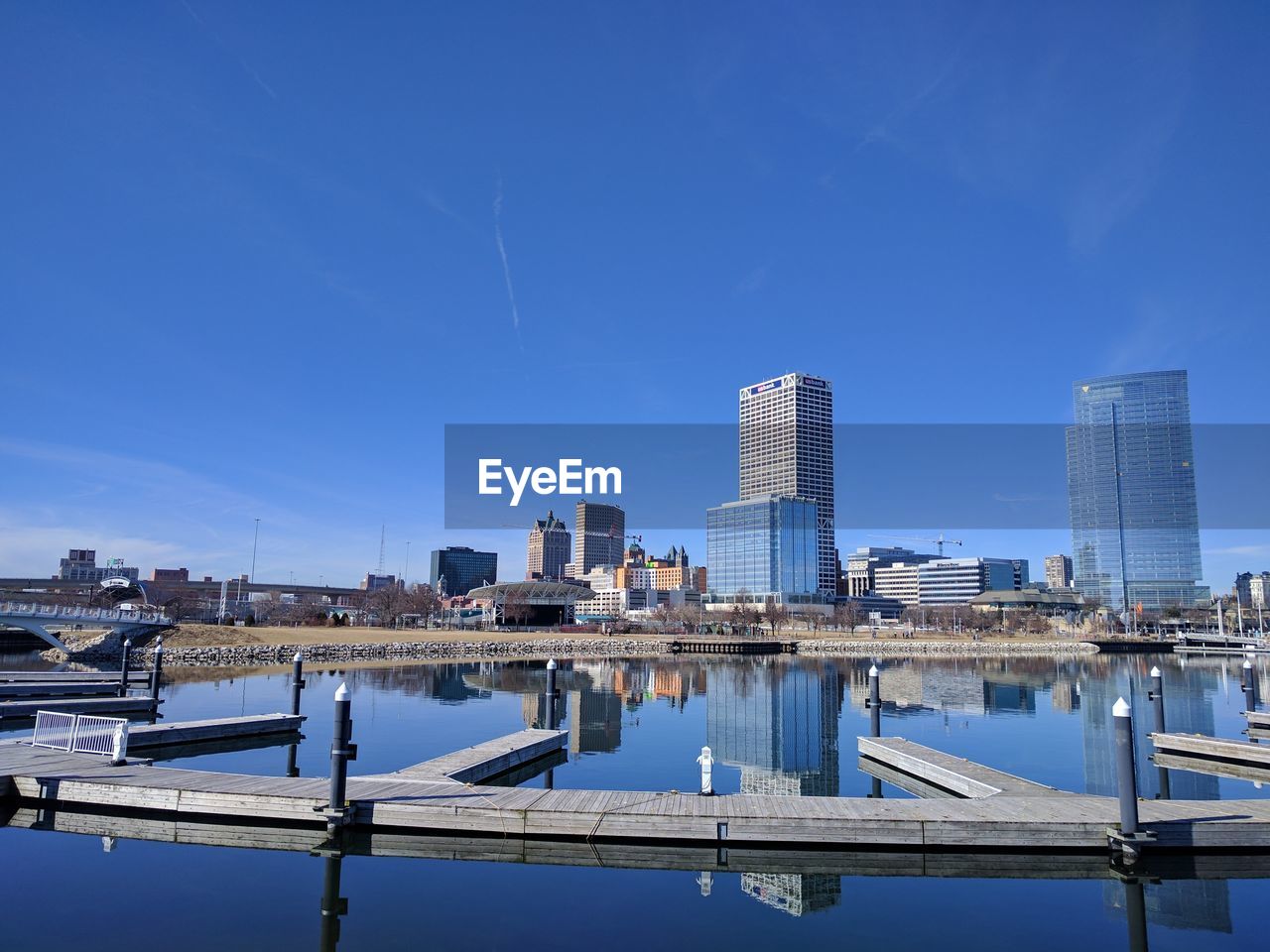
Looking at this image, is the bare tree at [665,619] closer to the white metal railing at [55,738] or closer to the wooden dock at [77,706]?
the wooden dock at [77,706]

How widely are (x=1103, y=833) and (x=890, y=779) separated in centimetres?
948

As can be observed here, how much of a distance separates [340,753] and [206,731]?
16.3 m

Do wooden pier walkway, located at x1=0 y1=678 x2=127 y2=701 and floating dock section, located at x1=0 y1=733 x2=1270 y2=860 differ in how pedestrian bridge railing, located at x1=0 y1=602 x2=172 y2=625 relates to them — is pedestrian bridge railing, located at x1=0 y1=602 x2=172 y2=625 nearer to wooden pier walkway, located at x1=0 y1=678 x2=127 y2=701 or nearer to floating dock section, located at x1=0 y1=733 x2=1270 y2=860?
wooden pier walkway, located at x1=0 y1=678 x2=127 y2=701

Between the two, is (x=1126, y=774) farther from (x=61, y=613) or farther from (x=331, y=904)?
(x=61, y=613)

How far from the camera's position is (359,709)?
40.2 m

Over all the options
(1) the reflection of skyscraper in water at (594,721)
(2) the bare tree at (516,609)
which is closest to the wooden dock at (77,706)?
(1) the reflection of skyscraper in water at (594,721)

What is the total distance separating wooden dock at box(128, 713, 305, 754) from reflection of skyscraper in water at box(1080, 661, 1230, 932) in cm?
2735

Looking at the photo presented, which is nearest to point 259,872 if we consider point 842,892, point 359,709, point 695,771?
point 842,892

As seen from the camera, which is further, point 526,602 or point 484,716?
point 526,602

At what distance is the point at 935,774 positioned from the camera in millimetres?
22516

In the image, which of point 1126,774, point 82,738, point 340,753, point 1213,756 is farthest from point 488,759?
point 1213,756

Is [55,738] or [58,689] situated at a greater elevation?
[55,738]

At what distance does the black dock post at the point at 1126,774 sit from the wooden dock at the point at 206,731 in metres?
27.0

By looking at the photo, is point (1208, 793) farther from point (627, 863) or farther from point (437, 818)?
point (437, 818)
